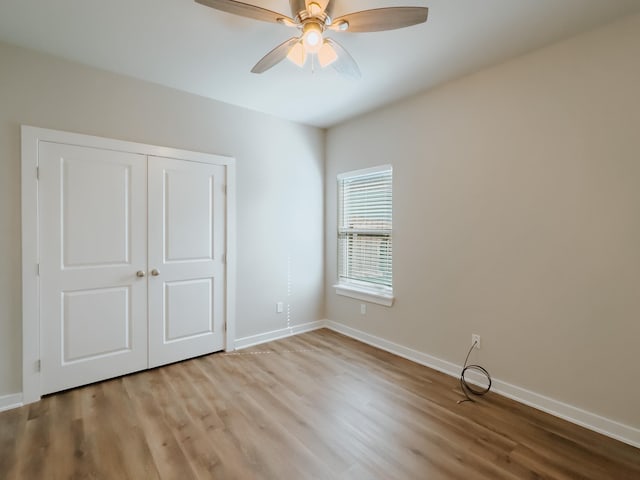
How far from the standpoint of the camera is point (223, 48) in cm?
230

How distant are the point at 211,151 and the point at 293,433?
2652 mm

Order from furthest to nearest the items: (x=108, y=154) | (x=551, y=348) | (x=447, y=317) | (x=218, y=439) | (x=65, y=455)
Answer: (x=447, y=317) < (x=108, y=154) < (x=551, y=348) < (x=218, y=439) < (x=65, y=455)

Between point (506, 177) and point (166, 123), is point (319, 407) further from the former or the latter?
point (166, 123)

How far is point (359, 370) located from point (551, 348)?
1.52 m

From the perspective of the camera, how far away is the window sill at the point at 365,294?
3357 mm

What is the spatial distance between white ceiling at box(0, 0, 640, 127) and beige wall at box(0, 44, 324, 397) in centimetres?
20

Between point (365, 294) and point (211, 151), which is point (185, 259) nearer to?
point (211, 151)

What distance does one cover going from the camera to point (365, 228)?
145 inches

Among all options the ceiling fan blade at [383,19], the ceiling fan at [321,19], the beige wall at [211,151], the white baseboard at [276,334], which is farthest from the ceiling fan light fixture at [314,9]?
the white baseboard at [276,334]

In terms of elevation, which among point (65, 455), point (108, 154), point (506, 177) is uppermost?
point (108, 154)

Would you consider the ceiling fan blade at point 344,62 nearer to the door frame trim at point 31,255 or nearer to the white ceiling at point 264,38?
the white ceiling at point 264,38

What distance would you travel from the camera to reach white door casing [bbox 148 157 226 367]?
290cm

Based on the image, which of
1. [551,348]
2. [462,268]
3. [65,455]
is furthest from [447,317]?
[65,455]

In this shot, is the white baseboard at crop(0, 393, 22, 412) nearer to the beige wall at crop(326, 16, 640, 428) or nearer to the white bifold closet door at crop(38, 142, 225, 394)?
the white bifold closet door at crop(38, 142, 225, 394)
